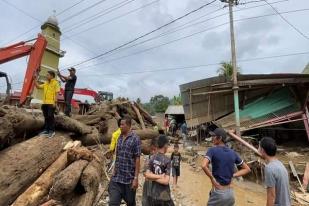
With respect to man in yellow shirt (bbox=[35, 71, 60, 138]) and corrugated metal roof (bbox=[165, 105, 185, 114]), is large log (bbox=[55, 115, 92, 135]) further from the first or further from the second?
corrugated metal roof (bbox=[165, 105, 185, 114])

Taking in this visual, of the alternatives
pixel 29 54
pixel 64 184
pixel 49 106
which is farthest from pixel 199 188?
pixel 29 54

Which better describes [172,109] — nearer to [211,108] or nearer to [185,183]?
[211,108]

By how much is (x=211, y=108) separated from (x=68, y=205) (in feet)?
36.6

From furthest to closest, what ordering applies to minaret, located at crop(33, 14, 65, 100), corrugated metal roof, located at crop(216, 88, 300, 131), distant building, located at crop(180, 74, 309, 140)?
minaret, located at crop(33, 14, 65, 100) < corrugated metal roof, located at crop(216, 88, 300, 131) < distant building, located at crop(180, 74, 309, 140)

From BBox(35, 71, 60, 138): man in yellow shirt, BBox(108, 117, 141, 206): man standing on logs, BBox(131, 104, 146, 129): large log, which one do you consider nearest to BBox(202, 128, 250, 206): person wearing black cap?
BBox(108, 117, 141, 206): man standing on logs

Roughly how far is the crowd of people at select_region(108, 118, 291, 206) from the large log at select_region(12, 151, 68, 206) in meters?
1.44

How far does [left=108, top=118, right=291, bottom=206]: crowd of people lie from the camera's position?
4074 mm

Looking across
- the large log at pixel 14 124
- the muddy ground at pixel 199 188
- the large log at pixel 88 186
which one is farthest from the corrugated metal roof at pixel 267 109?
A: the large log at pixel 88 186

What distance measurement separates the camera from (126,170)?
5.20m

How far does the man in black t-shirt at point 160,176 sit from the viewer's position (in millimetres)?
4672

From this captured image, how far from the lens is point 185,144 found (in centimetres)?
1805

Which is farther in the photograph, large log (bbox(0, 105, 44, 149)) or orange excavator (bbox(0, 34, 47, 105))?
orange excavator (bbox(0, 34, 47, 105))

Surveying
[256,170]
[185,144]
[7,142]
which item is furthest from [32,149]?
[185,144]

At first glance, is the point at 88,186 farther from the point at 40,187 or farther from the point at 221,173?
the point at 221,173
